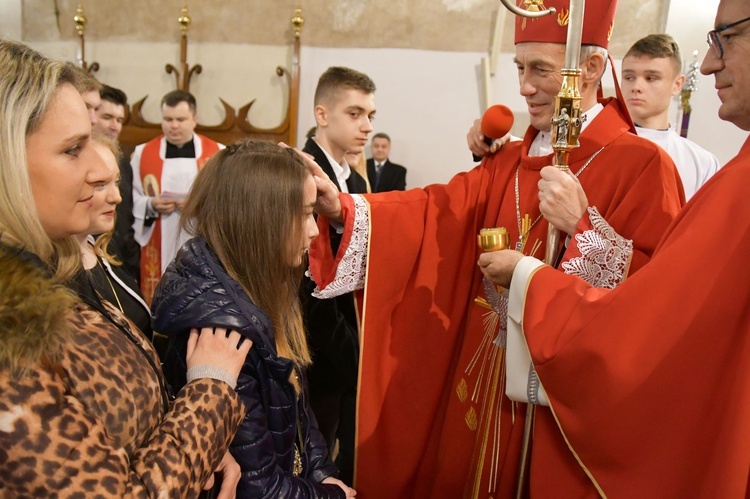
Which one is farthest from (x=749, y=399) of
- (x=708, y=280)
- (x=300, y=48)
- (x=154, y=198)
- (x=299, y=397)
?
(x=300, y=48)

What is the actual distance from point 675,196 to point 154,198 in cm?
382

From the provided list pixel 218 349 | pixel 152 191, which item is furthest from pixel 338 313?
pixel 152 191

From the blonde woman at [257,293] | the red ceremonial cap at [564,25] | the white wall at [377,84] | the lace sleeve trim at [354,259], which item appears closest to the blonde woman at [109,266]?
the blonde woman at [257,293]

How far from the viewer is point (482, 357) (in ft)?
7.18

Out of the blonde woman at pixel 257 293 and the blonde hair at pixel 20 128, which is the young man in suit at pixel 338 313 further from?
the blonde hair at pixel 20 128

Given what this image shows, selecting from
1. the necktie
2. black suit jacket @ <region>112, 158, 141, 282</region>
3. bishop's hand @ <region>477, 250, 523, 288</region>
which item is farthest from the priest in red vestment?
the necktie

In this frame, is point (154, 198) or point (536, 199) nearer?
point (536, 199)

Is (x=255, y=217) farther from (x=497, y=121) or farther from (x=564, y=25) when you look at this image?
(x=564, y=25)

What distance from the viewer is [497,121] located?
2.27 metres

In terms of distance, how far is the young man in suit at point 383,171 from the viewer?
22.4ft

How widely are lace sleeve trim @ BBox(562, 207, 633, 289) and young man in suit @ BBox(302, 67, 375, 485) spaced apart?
886mm

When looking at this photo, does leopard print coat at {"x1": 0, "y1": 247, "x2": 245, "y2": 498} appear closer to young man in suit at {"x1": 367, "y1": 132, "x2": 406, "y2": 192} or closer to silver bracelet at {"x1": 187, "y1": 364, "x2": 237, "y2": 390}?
silver bracelet at {"x1": 187, "y1": 364, "x2": 237, "y2": 390}

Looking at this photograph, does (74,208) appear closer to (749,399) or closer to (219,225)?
(219,225)

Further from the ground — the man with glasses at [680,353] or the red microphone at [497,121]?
the red microphone at [497,121]
